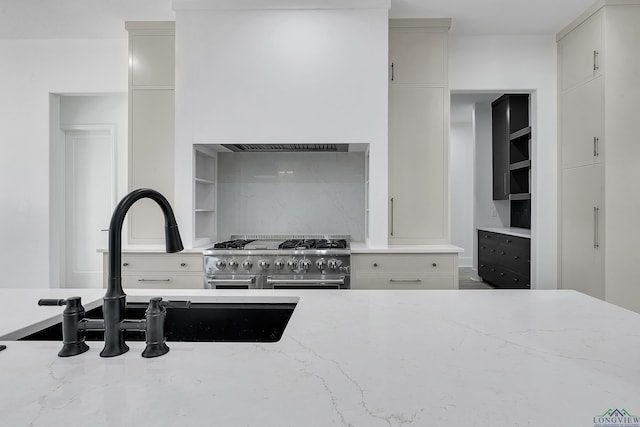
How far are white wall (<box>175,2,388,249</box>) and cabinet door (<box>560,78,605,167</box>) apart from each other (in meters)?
1.70

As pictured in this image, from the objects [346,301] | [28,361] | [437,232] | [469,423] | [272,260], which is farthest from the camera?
[437,232]

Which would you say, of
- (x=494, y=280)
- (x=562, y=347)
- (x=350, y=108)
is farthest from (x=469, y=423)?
(x=494, y=280)

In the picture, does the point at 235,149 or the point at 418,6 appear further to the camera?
the point at 235,149

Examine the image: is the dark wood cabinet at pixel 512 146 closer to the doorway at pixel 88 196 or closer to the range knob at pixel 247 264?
the range knob at pixel 247 264

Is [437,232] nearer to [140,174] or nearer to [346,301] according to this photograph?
[346,301]

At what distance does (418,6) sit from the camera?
3209 millimetres

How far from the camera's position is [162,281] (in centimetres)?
308

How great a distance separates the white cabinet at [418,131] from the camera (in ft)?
11.2

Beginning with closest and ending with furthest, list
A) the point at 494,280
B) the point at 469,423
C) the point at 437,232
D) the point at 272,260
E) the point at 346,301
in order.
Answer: the point at 469,423 < the point at 346,301 < the point at 272,260 < the point at 437,232 < the point at 494,280

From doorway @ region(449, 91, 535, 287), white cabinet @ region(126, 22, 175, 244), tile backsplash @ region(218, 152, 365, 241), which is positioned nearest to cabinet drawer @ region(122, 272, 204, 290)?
white cabinet @ region(126, 22, 175, 244)

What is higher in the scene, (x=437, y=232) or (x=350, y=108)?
(x=350, y=108)

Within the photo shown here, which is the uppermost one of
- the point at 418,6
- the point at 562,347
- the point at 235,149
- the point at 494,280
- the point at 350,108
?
the point at 418,6

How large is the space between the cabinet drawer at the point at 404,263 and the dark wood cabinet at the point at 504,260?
164cm

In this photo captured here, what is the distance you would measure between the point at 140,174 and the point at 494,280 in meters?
4.41
